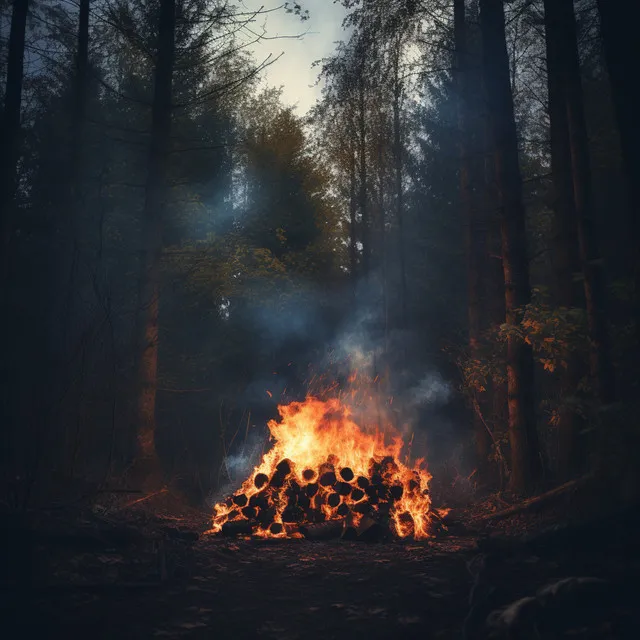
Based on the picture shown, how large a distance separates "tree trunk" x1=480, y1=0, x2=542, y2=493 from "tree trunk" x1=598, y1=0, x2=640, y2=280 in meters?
2.91

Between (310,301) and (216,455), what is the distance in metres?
6.72

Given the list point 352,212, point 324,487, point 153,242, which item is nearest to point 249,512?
point 324,487

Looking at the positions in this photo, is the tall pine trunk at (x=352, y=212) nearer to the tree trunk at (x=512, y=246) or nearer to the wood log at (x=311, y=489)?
the tree trunk at (x=512, y=246)

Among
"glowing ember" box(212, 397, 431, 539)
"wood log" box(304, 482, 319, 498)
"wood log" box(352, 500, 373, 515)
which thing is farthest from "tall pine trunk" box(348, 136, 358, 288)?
"wood log" box(352, 500, 373, 515)

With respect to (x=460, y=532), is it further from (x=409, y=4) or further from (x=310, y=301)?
(x=310, y=301)

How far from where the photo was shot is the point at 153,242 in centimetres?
996

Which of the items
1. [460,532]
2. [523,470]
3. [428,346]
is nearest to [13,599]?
[460,532]

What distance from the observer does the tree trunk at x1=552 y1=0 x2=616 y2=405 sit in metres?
7.83

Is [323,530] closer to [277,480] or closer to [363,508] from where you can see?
[363,508]

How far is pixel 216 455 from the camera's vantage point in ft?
59.0

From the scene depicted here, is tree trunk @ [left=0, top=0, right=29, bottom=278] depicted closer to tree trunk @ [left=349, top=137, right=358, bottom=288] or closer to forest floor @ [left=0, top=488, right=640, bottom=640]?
forest floor @ [left=0, top=488, right=640, bottom=640]

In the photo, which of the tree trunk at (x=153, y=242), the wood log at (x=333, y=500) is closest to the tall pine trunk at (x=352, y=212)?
the tree trunk at (x=153, y=242)

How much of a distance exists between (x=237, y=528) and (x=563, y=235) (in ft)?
25.7

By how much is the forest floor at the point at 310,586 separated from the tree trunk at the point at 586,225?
2.93m
